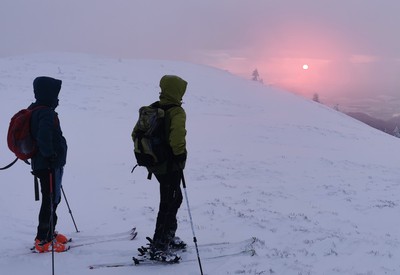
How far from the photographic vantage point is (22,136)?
6.40 metres

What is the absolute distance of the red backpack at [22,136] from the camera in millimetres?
6391

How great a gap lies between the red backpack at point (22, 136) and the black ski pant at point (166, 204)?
2.33 metres

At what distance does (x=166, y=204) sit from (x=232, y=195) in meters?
6.90

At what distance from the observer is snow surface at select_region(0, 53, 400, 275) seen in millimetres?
7062

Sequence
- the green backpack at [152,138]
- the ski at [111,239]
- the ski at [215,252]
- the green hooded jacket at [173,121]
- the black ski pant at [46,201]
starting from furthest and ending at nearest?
the ski at [111,239] < the black ski pant at [46,201] < the ski at [215,252] < the green backpack at [152,138] < the green hooded jacket at [173,121]

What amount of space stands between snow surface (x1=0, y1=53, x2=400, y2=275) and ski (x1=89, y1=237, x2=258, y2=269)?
5.7 inches

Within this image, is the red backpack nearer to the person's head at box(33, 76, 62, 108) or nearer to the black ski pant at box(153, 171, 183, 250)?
the person's head at box(33, 76, 62, 108)

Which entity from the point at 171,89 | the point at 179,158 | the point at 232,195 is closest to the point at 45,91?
the point at 171,89

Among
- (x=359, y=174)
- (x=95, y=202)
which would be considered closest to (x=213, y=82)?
(x=359, y=174)

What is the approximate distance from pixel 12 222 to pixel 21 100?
2367 cm

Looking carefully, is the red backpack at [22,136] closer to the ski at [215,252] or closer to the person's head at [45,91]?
the person's head at [45,91]

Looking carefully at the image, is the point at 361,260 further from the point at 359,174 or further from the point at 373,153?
the point at 373,153

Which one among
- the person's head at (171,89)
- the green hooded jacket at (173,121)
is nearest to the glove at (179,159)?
the green hooded jacket at (173,121)

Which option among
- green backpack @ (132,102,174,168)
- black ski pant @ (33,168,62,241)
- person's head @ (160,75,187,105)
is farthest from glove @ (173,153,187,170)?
black ski pant @ (33,168,62,241)
